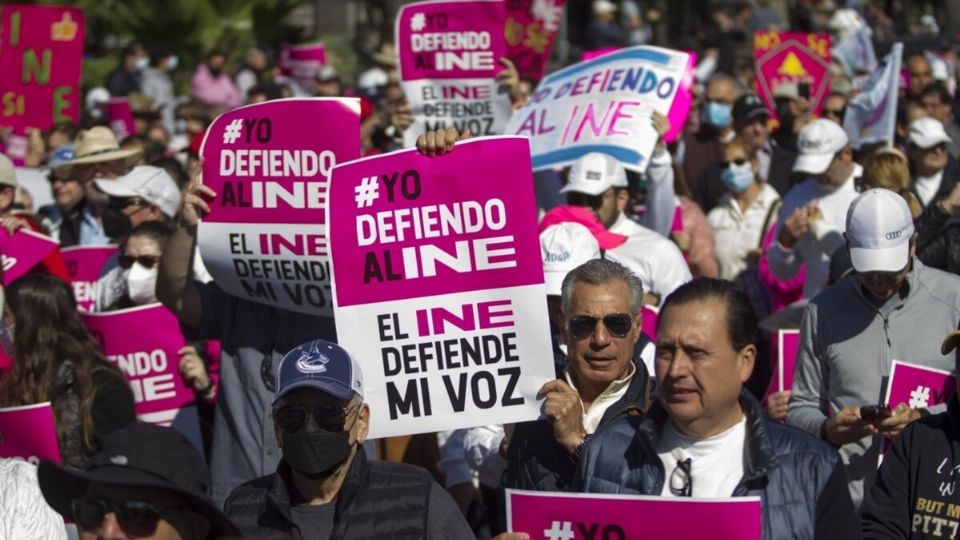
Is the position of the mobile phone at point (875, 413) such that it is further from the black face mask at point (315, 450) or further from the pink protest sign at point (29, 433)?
the pink protest sign at point (29, 433)

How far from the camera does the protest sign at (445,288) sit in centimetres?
566

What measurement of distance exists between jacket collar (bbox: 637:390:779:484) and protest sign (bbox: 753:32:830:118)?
31.3 ft

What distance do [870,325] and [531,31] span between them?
6.18m

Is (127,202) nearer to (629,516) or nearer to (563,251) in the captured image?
(563,251)

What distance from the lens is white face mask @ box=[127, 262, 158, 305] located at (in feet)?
26.2

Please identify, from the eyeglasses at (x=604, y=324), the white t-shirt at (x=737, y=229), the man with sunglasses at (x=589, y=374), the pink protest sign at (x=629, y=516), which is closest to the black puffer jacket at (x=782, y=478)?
the pink protest sign at (x=629, y=516)

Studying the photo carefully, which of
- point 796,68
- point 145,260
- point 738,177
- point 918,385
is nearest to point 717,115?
point 796,68

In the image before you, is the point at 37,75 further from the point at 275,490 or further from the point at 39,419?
the point at 275,490

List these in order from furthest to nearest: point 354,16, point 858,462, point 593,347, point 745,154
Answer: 1. point 354,16
2. point 745,154
3. point 858,462
4. point 593,347

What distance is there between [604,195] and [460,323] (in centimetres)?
239

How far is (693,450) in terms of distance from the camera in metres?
4.33

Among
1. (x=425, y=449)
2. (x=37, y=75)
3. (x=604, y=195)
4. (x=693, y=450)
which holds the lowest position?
(x=425, y=449)

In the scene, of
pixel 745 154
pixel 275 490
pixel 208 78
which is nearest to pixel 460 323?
pixel 275 490

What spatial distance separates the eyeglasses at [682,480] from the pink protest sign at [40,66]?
867 cm
